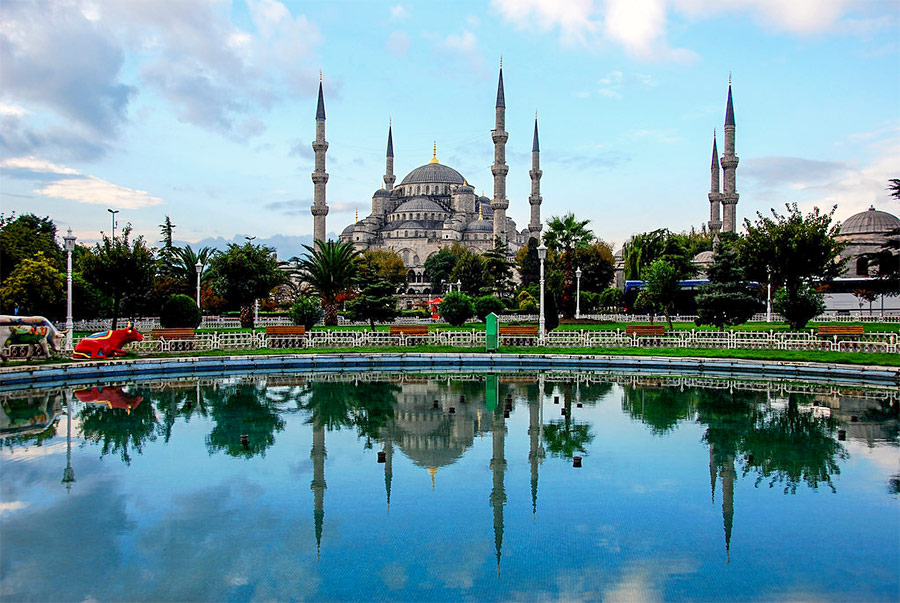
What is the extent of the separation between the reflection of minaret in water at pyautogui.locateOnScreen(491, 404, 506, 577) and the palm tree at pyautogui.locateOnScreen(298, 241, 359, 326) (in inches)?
809

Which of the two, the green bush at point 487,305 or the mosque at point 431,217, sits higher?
the mosque at point 431,217

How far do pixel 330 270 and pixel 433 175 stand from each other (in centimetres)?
6585

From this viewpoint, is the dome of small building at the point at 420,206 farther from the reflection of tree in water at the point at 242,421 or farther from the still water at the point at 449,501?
the still water at the point at 449,501

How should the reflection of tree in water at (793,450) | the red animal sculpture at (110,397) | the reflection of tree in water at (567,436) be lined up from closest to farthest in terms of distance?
the reflection of tree in water at (793,450)
the reflection of tree in water at (567,436)
the red animal sculpture at (110,397)

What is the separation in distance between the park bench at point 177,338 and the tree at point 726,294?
56.7 feet

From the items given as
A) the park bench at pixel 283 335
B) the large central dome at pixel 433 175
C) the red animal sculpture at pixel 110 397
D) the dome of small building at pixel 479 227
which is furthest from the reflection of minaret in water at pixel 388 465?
the large central dome at pixel 433 175

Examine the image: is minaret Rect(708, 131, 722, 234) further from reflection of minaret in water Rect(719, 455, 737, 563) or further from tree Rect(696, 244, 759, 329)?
reflection of minaret in water Rect(719, 455, 737, 563)

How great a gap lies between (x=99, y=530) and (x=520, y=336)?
17.2m

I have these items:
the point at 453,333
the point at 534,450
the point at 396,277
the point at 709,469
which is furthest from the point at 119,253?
the point at 396,277

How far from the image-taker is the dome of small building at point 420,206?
291ft

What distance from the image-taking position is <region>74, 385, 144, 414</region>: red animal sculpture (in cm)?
1305

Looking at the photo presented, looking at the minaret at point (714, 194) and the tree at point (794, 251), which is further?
the minaret at point (714, 194)

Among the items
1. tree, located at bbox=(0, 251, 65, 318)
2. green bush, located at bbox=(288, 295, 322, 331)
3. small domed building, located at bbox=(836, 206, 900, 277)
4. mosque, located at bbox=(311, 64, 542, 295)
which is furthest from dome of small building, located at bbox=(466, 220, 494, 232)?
tree, located at bbox=(0, 251, 65, 318)

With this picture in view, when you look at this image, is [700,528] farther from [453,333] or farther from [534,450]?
[453,333]
